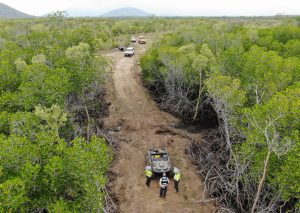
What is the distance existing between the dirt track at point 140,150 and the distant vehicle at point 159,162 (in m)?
1.04

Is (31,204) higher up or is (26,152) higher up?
(26,152)

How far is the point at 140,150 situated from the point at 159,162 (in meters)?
5.10

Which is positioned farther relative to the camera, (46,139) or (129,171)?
(129,171)

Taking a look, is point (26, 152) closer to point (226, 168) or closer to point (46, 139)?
point (46, 139)

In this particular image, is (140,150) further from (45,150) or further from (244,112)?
(45,150)

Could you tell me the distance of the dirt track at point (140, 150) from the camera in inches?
818

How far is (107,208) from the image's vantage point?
19625 millimetres

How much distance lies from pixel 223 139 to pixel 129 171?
35.7 ft

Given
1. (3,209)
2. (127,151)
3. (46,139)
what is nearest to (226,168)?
(127,151)

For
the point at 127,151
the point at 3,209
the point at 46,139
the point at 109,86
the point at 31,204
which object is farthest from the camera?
the point at 109,86

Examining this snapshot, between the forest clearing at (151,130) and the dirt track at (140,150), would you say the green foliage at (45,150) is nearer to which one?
the forest clearing at (151,130)

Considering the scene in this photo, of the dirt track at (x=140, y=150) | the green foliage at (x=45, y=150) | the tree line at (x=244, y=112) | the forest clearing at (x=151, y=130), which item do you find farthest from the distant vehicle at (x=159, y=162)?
the green foliage at (x=45, y=150)

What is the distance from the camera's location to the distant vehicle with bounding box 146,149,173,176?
23.1 meters

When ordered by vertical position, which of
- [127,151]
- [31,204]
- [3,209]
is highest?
[3,209]
